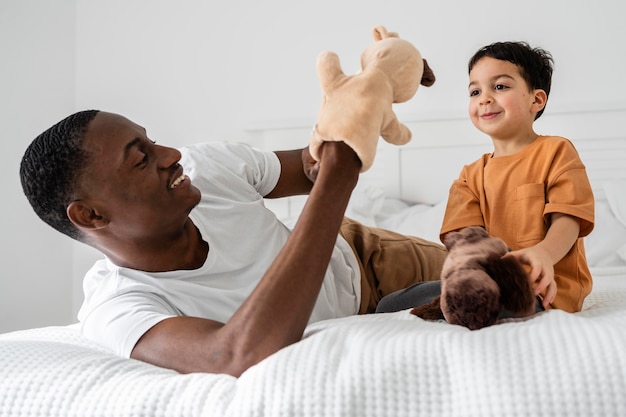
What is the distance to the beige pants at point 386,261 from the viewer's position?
1386 mm

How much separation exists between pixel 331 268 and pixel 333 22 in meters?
1.87

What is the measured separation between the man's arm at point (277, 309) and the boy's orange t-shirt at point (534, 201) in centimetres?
45

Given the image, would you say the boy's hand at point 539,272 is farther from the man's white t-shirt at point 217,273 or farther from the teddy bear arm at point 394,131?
the man's white t-shirt at point 217,273

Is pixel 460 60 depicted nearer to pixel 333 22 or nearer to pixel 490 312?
pixel 333 22

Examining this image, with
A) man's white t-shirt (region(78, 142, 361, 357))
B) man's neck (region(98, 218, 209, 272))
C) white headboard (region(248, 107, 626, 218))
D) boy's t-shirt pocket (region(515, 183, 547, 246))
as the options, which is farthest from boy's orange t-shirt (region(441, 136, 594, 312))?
white headboard (region(248, 107, 626, 218))

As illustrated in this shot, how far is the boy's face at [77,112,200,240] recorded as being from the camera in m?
1.09

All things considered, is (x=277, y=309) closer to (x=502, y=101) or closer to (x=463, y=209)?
(x=463, y=209)

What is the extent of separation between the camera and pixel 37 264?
3057 millimetres

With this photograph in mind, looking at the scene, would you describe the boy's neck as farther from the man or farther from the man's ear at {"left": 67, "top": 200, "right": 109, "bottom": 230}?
the man's ear at {"left": 67, "top": 200, "right": 109, "bottom": 230}

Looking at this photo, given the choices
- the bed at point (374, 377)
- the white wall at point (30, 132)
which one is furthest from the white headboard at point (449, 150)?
the bed at point (374, 377)

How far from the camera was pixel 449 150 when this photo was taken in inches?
107

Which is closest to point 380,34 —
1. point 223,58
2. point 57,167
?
point 57,167

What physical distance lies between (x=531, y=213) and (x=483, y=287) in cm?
35

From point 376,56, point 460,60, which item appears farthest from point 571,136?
point 376,56
